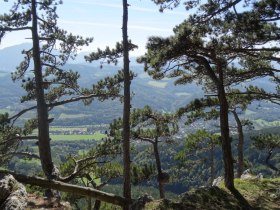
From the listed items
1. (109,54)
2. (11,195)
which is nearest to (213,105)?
(109,54)

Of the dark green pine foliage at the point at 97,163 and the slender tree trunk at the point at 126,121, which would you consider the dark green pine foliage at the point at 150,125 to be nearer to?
the dark green pine foliage at the point at 97,163

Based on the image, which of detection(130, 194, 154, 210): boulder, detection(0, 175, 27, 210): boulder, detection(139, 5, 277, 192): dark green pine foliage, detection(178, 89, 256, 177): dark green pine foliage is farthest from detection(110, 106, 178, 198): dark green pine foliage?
detection(0, 175, 27, 210): boulder

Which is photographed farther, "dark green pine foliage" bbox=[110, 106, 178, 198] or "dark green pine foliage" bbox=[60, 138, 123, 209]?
"dark green pine foliage" bbox=[110, 106, 178, 198]

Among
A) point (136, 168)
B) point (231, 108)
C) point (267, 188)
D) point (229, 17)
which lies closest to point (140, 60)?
point (229, 17)

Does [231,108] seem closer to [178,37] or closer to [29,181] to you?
[178,37]

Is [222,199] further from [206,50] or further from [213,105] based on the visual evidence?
[213,105]

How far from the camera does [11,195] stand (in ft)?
29.2

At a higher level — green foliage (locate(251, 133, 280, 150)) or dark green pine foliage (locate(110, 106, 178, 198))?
dark green pine foliage (locate(110, 106, 178, 198))

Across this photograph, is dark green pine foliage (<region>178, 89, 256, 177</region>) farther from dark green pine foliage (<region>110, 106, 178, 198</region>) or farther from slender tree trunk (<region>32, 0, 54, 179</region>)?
slender tree trunk (<region>32, 0, 54, 179</region>)

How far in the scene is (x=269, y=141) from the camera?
22.9 metres

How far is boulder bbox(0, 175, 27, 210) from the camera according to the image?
8.45 meters

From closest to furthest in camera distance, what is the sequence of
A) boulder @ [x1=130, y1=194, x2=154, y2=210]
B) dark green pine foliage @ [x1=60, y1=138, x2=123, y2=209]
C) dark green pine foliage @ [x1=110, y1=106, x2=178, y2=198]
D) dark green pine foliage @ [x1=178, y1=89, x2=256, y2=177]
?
1. boulder @ [x1=130, y1=194, x2=154, y2=210]
2. dark green pine foliage @ [x1=178, y1=89, x2=256, y2=177]
3. dark green pine foliage @ [x1=60, y1=138, x2=123, y2=209]
4. dark green pine foliage @ [x1=110, y1=106, x2=178, y2=198]

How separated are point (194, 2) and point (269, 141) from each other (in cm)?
1252

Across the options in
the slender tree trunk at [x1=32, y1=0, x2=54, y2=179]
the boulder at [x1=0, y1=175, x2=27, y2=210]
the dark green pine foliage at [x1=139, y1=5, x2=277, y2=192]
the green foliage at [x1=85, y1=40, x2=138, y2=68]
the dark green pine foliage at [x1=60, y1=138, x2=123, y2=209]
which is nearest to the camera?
the boulder at [x1=0, y1=175, x2=27, y2=210]
